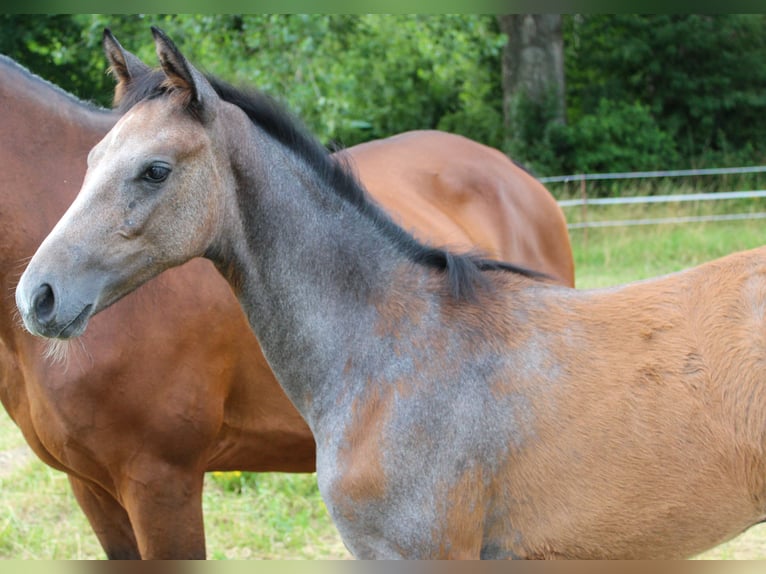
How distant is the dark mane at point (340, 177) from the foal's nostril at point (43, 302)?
62 centimetres

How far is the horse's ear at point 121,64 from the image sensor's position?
2.40m

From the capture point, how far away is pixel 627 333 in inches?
91.4

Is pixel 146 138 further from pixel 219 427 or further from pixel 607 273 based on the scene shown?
pixel 607 273

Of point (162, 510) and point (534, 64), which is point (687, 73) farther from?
point (162, 510)

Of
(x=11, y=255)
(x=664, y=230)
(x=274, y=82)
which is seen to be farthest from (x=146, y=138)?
(x=664, y=230)

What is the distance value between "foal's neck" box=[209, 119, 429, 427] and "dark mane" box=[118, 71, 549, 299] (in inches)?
1.4

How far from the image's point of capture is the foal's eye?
2.12m

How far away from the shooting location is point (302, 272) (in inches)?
94.9

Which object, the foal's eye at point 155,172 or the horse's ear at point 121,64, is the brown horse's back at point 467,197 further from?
the foal's eye at point 155,172

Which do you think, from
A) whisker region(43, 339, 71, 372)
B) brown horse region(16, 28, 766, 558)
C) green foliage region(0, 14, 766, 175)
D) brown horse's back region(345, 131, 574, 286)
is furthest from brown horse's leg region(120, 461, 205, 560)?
green foliage region(0, 14, 766, 175)

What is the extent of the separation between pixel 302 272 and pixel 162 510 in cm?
113

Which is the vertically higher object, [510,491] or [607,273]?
[510,491]

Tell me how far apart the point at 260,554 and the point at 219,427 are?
1.45 m

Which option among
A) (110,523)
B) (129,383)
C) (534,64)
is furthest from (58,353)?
(534,64)
